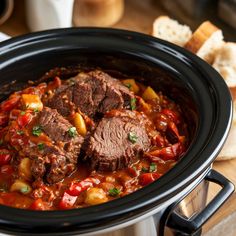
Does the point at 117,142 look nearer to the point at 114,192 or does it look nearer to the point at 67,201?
the point at 114,192

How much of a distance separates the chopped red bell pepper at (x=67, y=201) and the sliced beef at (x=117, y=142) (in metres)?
0.23

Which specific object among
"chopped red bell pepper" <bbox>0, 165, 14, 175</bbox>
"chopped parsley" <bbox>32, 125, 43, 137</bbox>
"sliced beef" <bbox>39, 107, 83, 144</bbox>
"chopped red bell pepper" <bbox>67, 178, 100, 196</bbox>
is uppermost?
"sliced beef" <bbox>39, 107, 83, 144</bbox>

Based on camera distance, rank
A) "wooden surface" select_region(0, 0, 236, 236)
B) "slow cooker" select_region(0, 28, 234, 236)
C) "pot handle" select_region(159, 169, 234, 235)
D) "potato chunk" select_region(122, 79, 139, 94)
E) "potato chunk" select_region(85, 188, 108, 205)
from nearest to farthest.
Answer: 1. "slow cooker" select_region(0, 28, 234, 236)
2. "pot handle" select_region(159, 169, 234, 235)
3. "potato chunk" select_region(85, 188, 108, 205)
4. "potato chunk" select_region(122, 79, 139, 94)
5. "wooden surface" select_region(0, 0, 236, 236)

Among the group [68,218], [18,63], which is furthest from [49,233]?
[18,63]

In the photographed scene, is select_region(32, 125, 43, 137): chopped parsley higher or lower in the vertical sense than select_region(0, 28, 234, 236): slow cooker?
lower

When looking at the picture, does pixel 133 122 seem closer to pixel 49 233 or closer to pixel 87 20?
pixel 49 233

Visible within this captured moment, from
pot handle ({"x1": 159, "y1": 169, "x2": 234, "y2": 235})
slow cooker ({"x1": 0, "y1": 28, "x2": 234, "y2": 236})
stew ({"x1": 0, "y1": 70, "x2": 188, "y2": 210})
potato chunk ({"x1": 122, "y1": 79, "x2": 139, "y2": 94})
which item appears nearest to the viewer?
slow cooker ({"x1": 0, "y1": 28, "x2": 234, "y2": 236})

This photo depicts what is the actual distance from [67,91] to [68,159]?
557 mm

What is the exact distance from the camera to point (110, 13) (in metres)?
4.92

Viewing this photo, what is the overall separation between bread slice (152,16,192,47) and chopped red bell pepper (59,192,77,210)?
2.15 metres

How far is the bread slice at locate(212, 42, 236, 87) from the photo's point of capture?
408 centimetres

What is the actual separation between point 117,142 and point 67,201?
446 millimetres

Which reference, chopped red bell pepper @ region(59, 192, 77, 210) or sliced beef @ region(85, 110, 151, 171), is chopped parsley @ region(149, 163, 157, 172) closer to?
sliced beef @ region(85, 110, 151, 171)

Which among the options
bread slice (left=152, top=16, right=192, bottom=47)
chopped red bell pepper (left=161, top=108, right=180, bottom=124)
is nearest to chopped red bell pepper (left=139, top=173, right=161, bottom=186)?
chopped red bell pepper (left=161, top=108, right=180, bottom=124)
